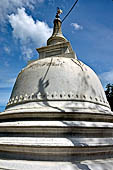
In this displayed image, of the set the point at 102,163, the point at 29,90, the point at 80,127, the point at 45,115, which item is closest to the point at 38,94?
the point at 29,90

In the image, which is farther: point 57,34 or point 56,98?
point 57,34

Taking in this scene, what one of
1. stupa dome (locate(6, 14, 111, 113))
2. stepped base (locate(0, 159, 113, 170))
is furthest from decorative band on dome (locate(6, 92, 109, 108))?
stepped base (locate(0, 159, 113, 170))

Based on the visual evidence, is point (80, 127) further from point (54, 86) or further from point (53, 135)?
point (54, 86)

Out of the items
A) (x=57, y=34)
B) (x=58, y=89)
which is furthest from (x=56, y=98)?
(x=57, y=34)

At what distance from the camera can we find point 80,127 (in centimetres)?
404

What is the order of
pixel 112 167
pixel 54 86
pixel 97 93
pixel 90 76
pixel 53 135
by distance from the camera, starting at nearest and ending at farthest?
pixel 112 167, pixel 53 135, pixel 54 86, pixel 97 93, pixel 90 76

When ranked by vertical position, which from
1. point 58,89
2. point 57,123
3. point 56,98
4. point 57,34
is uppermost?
point 57,34

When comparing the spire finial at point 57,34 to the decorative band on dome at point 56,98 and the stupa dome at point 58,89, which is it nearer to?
the stupa dome at point 58,89

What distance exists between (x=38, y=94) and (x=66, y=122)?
5.24ft

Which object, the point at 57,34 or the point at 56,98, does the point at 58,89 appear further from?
the point at 57,34

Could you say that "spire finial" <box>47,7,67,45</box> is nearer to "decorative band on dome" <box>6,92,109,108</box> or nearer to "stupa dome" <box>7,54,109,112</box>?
"stupa dome" <box>7,54,109,112</box>

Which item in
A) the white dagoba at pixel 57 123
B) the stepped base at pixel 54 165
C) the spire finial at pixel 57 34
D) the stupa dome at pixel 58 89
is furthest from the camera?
the spire finial at pixel 57 34

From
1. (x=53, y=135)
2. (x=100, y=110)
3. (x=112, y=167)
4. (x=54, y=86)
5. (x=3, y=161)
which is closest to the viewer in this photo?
(x=112, y=167)

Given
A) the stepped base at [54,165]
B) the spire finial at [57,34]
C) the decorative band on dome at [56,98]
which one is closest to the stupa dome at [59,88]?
the decorative band on dome at [56,98]
